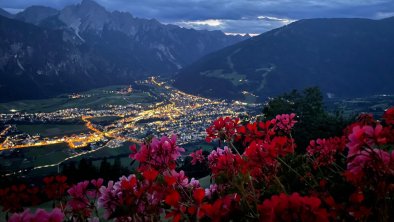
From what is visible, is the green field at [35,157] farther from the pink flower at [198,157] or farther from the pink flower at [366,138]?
the pink flower at [366,138]

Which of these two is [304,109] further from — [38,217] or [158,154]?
[38,217]

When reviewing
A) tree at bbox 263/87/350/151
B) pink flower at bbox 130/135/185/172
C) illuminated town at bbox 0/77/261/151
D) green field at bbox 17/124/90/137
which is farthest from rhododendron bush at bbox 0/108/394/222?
green field at bbox 17/124/90/137

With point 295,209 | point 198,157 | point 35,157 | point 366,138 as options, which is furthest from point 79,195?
point 35,157

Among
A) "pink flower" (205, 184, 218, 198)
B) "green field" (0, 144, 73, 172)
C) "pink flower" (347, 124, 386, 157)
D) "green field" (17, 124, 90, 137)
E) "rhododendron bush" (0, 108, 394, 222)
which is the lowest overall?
"green field" (17, 124, 90, 137)

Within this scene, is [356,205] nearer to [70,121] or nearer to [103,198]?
[103,198]

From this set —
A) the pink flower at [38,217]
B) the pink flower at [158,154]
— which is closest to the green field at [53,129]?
the pink flower at [158,154]

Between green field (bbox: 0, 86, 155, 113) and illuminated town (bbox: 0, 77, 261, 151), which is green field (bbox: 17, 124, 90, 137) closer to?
illuminated town (bbox: 0, 77, 261, 151)
